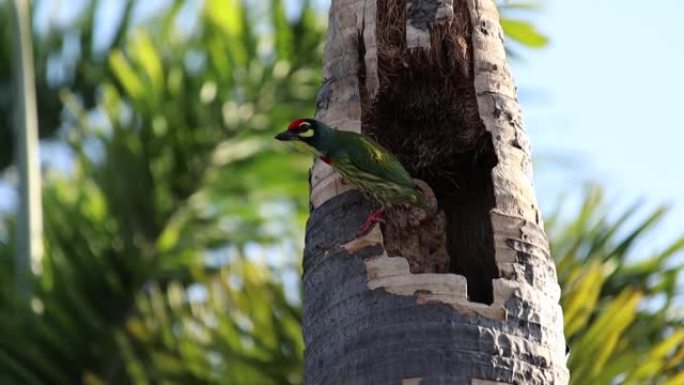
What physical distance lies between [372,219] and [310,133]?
1.72ft

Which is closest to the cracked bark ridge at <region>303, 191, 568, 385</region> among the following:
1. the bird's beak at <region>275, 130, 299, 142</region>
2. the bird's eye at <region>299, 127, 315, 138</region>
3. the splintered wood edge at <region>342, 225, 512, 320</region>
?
the splintered wood edge at <region>342, 225, 512, 320</region>

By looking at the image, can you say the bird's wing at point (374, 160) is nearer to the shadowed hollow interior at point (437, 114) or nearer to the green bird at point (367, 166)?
the green bird at point (367, 166)

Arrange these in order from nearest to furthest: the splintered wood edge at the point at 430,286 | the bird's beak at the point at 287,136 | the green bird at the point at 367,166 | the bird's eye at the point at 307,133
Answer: the splintered wood edge at the point at 430,286
the green bird at the point at 367,166
the bird's eye at the point at 307,133
the bird's beak at the point at 287,136

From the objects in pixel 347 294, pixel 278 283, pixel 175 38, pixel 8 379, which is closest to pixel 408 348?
pixel 347 294

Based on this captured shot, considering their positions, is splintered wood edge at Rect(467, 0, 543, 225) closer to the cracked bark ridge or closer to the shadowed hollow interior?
the shadowed hollow interior

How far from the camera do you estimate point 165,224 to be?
6.96 metres

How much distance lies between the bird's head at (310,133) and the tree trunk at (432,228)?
42mm

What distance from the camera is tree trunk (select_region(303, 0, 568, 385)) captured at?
3.27 meters

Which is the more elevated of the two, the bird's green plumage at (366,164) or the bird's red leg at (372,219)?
the bird's green plumage at (366,164)

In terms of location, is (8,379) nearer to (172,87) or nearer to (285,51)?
(172,87)

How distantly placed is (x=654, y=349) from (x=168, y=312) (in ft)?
6.67

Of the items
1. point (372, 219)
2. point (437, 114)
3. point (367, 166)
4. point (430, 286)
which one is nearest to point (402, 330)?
point (430, 286)

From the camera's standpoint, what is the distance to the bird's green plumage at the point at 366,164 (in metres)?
3.78

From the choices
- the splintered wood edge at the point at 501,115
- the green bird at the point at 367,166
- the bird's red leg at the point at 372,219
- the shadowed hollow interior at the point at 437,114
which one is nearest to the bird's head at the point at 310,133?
the green bird at the point at 367,166
